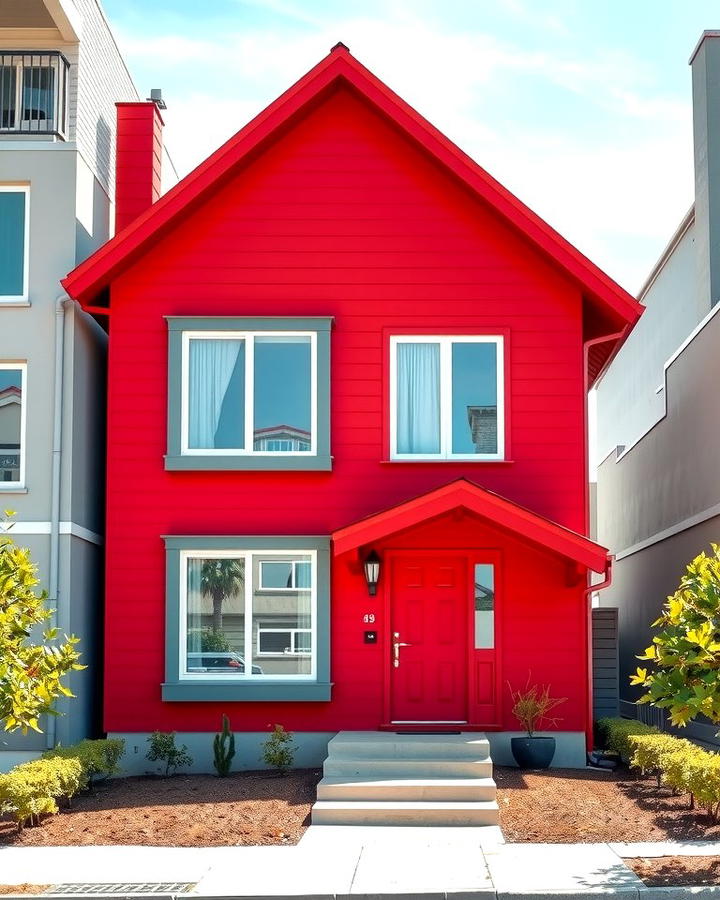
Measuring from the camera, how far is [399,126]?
55.6ft

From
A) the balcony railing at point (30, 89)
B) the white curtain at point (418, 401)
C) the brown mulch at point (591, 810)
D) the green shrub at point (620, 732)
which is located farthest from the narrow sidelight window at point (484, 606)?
the balcony railing at point (30, 89)

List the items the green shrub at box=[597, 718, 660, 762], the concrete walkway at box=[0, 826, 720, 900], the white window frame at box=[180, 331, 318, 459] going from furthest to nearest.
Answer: the white window frame at box=[180, 331, 318, 459], the green shrub at box=[597, 718, 660, 762], the concrete walkway at box=[0, 826, 720, 900]

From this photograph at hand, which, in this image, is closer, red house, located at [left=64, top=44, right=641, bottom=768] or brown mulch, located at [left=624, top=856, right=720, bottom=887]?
brown mulch, located at [left=624, top=856, right=720, bottom=887]

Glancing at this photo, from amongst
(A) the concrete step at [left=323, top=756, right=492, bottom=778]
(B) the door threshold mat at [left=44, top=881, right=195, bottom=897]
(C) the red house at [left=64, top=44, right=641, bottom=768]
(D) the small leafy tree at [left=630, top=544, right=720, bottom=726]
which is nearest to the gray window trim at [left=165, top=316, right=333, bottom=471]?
(C) the red house at [left=64, top=44, right=641, bottom=768]

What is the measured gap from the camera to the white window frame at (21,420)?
16.8 metres

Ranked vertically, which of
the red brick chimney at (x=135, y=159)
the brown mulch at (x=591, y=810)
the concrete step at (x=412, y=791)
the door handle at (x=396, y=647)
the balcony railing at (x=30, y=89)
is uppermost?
A: the balcony railing at (x=30, y=89)

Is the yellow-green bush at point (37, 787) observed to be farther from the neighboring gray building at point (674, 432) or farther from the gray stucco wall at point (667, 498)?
the gray stucco wall at point (667, 498)

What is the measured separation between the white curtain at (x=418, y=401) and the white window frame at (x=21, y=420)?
4785 millimetres

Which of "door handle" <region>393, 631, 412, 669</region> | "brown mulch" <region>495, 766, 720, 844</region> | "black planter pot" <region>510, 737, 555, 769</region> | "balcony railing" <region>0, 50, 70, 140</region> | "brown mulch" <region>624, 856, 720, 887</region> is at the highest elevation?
"balcony railing" <region>0, 50, 70, 140</region>

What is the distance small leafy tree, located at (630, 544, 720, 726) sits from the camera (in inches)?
415

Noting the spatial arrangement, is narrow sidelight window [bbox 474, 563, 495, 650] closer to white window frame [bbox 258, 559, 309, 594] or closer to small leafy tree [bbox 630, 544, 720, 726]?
white window frame [bbox 258, 559, 309, 594]

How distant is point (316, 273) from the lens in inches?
677

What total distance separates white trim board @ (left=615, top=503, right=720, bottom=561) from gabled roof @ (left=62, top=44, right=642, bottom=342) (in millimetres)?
A: 3272

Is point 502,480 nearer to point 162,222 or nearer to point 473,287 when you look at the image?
point 473,287
